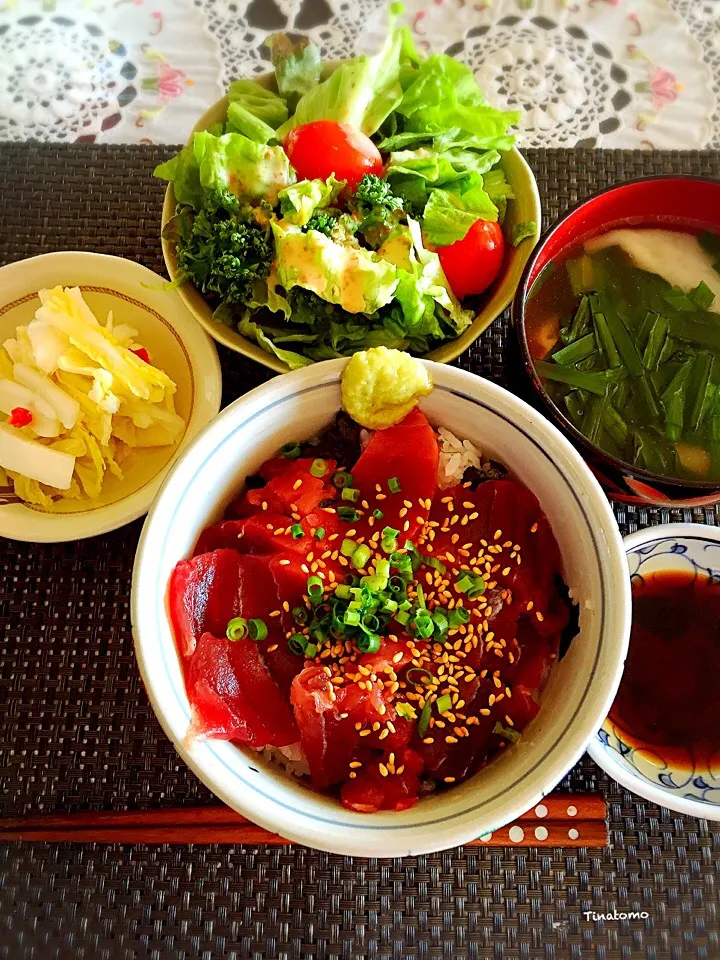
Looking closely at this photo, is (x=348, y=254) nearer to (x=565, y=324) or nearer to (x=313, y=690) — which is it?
(x=565, y=324)

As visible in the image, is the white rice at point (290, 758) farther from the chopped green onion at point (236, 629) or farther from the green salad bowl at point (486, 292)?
the green salad bowl at point (486, 292)

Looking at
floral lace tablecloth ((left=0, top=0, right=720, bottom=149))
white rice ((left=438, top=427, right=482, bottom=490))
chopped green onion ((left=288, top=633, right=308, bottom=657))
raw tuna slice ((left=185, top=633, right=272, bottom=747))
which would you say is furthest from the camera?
floral lace tablecloth ((left=0, top=0, right=720, bottom=149))

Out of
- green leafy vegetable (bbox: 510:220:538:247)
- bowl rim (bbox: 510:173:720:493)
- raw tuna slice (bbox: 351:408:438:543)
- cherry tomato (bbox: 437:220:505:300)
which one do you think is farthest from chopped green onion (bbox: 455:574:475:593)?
green leafy vegetable (bbox: 510:220:538:247)

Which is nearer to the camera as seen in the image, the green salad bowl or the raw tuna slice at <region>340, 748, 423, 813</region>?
the raw tuna slice at <region>340, 748, 423, 813</region>

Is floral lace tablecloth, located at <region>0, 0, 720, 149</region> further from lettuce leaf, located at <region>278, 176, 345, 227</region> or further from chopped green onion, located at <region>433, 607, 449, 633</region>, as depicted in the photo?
chopped green onion, located at <region>433, 607, 449, 633</region>

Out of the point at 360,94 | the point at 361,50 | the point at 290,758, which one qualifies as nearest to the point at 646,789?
the point at 290,758

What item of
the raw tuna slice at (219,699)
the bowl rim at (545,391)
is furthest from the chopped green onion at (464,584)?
the raw tuna slice at (219,699)
